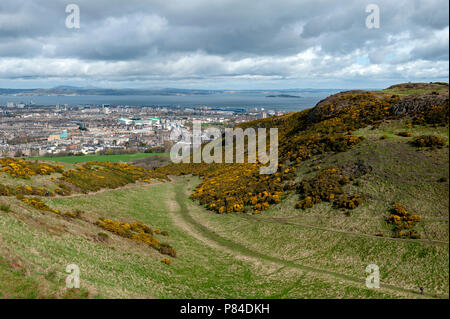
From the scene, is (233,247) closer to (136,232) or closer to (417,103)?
(136,232)

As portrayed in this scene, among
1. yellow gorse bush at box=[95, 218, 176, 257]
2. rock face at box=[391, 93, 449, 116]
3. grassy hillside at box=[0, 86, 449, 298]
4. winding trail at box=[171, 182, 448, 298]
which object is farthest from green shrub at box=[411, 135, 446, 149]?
yellow gorse bush at box=[95, 218, 176, 257]

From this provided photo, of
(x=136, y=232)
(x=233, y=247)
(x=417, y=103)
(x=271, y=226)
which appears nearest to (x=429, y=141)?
(x=417, y=103)

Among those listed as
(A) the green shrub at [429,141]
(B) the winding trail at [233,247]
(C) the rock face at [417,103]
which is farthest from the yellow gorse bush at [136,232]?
(C) the rock face at [417,103]

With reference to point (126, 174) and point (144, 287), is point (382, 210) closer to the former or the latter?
point (144, 287)

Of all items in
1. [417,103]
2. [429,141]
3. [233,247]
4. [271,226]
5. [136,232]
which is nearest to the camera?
[233,247]

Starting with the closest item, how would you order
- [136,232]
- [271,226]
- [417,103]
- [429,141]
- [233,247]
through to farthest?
[233,247]
[136,232]
[271,226]
[429,141]
[417,103]
